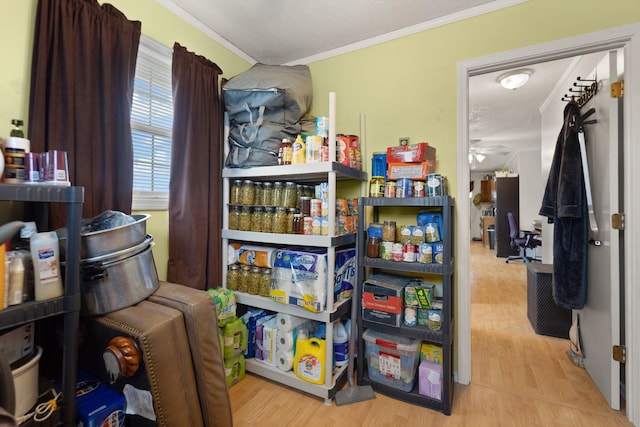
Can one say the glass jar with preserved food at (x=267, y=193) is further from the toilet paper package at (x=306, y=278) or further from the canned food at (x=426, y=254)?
the canned food at (x=426, y=254)

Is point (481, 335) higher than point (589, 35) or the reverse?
the reverse

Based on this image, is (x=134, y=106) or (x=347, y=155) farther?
(x=347, y=155)

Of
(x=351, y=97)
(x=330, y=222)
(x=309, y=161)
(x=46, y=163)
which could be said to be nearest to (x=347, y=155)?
(x=309, y=161)

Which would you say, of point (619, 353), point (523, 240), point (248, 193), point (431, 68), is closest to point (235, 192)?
point (248, 193)

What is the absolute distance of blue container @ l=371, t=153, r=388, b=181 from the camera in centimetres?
200

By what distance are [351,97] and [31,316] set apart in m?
2.19

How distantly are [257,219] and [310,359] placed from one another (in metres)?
0.97

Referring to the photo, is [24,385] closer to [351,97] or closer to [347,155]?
[347,155]

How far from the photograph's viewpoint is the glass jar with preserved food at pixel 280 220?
1898mm

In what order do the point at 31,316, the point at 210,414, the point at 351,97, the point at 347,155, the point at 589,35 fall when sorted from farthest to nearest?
the point at 351,97, the point at 347,155, the point at 589,35, the point at 210,414, the point at 31,316

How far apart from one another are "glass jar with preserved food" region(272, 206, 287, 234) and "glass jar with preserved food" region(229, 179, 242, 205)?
35 cm

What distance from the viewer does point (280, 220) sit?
1.90 m

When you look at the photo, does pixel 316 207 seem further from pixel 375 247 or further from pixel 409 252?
pixel 409 252

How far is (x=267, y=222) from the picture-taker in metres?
1.95
